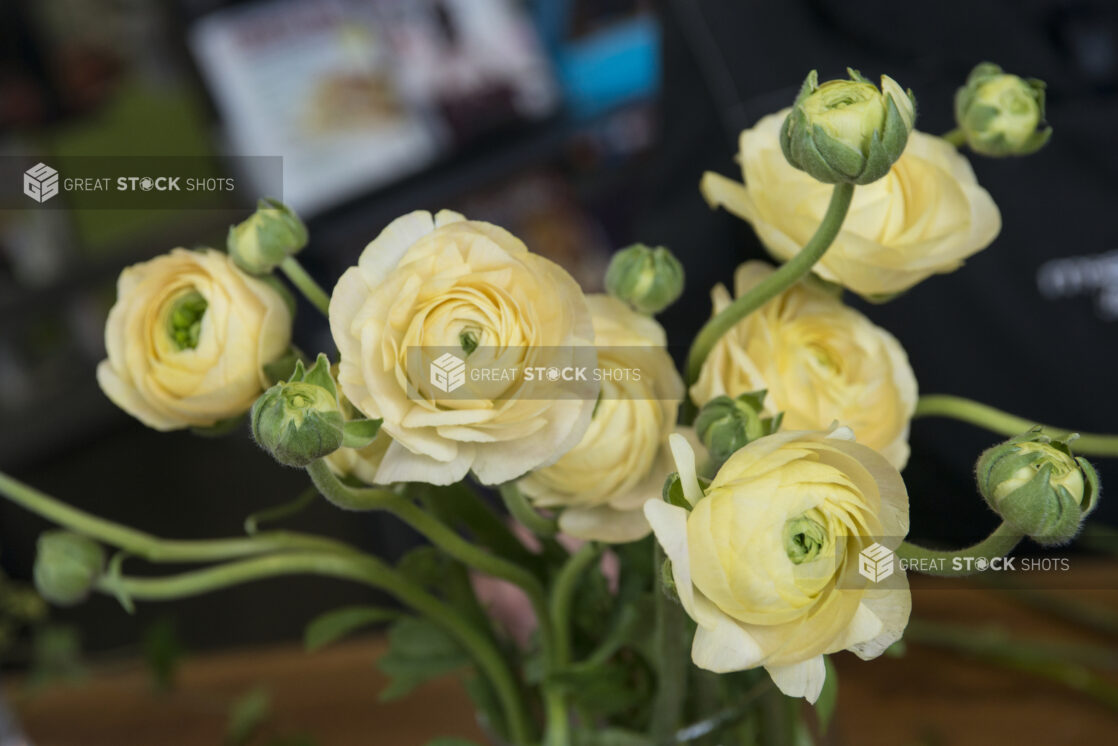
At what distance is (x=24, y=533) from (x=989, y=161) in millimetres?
1307

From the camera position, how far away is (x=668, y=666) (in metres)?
0.26

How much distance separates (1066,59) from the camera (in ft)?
2.20

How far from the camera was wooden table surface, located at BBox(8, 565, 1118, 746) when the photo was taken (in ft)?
1.62

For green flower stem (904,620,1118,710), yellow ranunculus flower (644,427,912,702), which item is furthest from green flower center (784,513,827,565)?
green flower stem (904,620,1118,710)

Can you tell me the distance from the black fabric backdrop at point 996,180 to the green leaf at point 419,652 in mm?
320

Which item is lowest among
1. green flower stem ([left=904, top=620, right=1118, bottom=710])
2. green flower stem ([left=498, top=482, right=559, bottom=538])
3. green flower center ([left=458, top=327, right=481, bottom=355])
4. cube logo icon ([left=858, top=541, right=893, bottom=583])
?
green flower stem ([left=904, top=620, right=1118, bottom=710])

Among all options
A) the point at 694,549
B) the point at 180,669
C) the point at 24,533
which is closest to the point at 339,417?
the point at 694,549

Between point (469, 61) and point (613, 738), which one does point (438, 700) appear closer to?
point (613, 738)

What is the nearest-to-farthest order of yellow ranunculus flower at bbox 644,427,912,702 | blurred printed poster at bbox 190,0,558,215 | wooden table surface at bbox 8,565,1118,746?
yellow ranunculus flower at bbox 644,427,912,702 → wooden table surface at bbox 8,565,1118,746 → blurred printed poster at bbox 190,0,558,215

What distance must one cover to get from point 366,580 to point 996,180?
0.49 metres

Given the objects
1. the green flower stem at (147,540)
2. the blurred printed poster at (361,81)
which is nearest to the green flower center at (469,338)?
the green flower stem at (147,540)

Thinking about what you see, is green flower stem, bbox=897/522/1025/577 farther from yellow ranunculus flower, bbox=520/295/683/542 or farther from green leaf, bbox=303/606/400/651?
green leaf, bbox=303/606/400/651

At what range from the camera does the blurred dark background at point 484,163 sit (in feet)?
2.10

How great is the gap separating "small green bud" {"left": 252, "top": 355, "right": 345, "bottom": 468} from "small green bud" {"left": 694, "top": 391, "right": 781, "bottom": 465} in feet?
0.26
